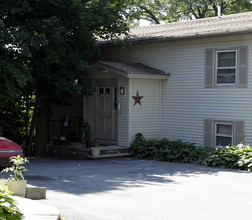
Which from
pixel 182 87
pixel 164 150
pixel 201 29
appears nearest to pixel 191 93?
pixel 182 87

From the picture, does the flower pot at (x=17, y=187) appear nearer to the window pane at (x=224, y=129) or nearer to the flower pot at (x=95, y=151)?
the flower pot at (x=95, y=151)

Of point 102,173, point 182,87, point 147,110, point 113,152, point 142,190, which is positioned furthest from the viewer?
point 147,110

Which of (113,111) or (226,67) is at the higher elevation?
(226,67)

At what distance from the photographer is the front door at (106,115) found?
731 inches

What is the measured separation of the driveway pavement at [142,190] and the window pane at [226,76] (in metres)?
3.72

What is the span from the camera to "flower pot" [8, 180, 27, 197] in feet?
Answer: 28.1

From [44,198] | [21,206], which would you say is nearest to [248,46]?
[44,198]

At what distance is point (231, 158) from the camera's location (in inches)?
561

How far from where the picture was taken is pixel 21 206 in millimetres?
7688

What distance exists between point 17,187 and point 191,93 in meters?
10.5

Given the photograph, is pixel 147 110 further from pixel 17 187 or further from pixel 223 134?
pixel 17 187

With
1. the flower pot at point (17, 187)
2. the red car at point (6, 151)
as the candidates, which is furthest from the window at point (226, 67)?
the flower pot at point (17, 187)

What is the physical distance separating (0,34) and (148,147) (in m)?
6.75

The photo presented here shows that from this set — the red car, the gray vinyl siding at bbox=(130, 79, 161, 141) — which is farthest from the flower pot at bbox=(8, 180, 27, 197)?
the gray vinyl siding at bbox=(130, 79, 161, 141)
